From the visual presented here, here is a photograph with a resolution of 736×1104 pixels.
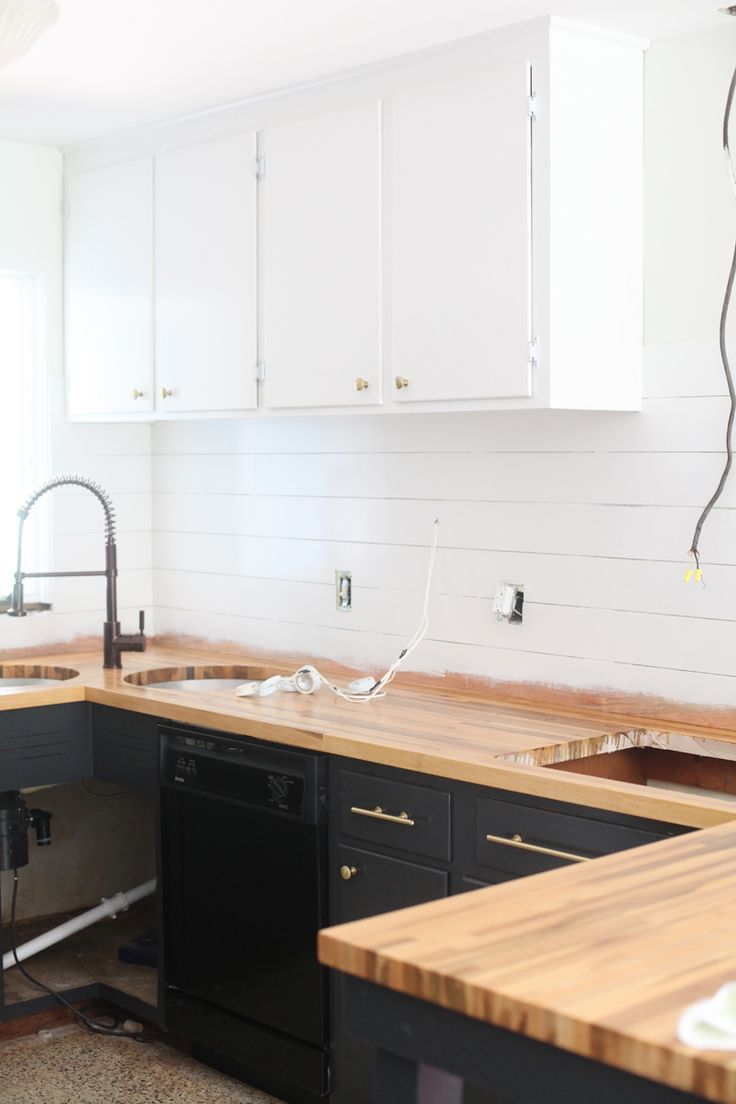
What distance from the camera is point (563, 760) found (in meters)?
2.94

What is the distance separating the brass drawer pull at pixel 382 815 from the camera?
2.91 m

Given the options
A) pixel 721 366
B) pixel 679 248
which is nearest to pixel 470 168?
pixel 679 248

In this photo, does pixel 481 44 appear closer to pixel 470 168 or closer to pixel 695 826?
pixel 470 168

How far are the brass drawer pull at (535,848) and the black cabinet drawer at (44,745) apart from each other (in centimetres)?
143

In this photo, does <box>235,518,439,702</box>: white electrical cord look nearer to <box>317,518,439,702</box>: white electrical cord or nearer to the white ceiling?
<box>317,518,439,702</box>: white electrical cord

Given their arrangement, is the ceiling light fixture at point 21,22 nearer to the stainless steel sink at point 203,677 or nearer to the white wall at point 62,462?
the white wall at point 62,462

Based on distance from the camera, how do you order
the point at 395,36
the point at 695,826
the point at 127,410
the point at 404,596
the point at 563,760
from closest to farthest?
1. the point at 695,826
2. the point at 563,760
3. the point at 395,36
4. the point at 404,596
5. the point at 127,410

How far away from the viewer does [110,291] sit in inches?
165

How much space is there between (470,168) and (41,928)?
8.86 feet

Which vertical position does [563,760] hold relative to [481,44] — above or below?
below

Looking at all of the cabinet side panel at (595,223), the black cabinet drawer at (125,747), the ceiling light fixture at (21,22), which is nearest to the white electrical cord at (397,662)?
the black cabinet drawer at (125,747)

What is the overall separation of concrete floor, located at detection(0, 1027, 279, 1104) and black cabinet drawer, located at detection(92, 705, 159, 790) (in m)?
0.74

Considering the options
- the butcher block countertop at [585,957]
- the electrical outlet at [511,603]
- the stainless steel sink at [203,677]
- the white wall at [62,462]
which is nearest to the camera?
the butcher block countertop at [585,957]

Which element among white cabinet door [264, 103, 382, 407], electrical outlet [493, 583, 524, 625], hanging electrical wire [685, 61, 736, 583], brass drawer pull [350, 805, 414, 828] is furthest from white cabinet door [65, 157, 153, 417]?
hanging electrical wire [685, 61, 736, 583]
